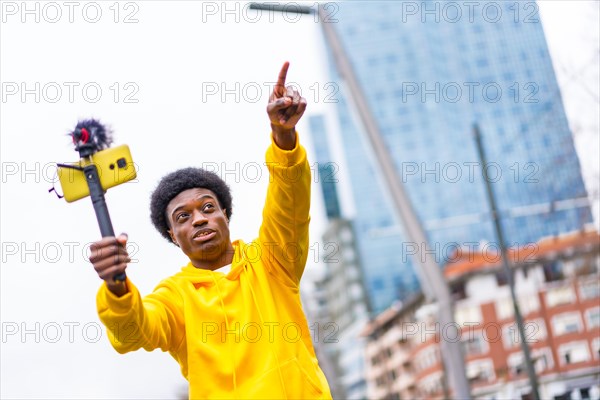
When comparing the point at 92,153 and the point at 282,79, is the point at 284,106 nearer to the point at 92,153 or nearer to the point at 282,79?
the point at 282,79

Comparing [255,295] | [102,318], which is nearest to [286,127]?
[255,295]

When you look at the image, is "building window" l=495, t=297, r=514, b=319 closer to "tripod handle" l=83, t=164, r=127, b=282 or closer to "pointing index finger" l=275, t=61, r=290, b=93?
"pointing index finger" l=275, t=61, r=290, b=93

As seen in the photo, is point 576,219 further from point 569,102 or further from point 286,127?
point 286,127

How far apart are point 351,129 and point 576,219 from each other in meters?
111

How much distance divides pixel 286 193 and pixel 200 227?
42cm

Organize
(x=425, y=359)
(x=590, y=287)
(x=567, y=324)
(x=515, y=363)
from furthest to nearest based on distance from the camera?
(x=425, y=359), (x=515, y=363), (x=567, y=324), (x=590, y=287)

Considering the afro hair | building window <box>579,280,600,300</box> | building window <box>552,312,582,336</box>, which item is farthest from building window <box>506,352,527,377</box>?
the afro hair

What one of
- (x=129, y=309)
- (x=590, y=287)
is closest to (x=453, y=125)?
(x=590, y=287)

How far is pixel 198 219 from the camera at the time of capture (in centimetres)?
384

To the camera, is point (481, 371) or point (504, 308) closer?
point (504, 308)

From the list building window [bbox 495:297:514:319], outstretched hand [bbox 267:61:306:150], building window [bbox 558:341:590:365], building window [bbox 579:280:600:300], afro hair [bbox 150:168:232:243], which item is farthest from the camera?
building window [bbox 495:297:514:319]

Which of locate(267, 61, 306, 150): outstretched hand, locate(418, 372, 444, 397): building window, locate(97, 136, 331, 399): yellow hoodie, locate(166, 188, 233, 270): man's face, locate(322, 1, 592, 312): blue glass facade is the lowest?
locate(418, 372, 444, 397): building window

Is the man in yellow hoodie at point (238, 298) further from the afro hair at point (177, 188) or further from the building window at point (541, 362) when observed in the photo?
the building window at point (541, 362)

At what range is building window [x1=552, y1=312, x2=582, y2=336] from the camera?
124ft
